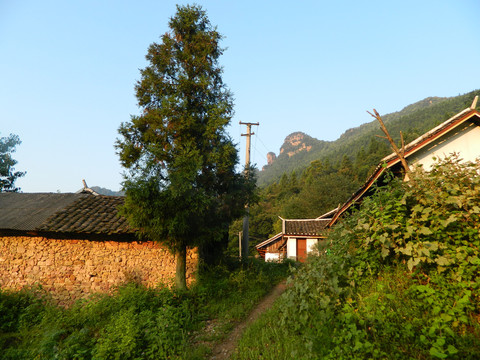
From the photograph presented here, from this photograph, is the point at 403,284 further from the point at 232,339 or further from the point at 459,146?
the point at 459,146

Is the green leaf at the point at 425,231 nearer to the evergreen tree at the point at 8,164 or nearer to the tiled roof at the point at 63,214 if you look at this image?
the tiled roof at the point at 63,214

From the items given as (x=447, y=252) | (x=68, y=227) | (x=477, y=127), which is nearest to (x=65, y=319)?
(x=68, y=227)

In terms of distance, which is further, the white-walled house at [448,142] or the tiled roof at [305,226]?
the tiled roof at [305,226]

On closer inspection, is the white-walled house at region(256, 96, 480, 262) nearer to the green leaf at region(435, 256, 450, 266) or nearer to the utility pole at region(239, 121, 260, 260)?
the green leaf at region(435, 256, 450, 266)

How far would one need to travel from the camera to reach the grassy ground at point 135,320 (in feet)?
18.8

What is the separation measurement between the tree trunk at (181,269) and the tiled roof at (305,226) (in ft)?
52.1

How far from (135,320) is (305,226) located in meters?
20.2

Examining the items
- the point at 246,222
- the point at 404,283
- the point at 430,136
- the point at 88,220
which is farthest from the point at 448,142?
the point at 88,220

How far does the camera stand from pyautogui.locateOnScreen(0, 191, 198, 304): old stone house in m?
9.41

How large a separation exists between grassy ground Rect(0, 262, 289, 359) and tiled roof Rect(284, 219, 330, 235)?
13096mm

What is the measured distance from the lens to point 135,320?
645 cm

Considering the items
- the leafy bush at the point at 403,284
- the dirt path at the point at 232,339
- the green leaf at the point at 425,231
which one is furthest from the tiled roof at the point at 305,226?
the green leaf at the point at 425,231

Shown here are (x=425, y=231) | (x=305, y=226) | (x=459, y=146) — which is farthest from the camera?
(x=305, y=226)

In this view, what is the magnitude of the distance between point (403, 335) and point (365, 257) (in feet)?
4.99
